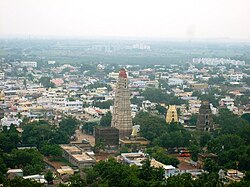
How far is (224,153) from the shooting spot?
18.5 m

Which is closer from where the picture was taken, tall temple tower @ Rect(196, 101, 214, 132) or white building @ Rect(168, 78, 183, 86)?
tall temple tower @ Rect(196, 101, 214, 132)

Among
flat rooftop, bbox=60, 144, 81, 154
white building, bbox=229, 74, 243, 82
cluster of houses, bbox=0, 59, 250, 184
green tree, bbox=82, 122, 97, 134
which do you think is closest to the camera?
flat rooftop, bbox=60, 144, 81, 154

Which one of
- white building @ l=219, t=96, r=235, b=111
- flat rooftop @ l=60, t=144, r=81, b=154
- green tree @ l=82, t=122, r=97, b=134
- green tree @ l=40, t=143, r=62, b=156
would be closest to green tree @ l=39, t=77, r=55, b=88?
white building @ l=219, t=96, r=235, b=111

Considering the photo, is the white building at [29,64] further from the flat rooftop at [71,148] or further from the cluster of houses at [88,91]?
the flat rooftop at [71,148]

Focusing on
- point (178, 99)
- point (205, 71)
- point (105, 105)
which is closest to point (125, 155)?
point (105, 105)

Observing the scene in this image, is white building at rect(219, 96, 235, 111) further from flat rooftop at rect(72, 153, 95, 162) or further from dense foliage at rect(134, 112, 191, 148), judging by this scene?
flat rooftop at rect(72, 153, 95, 162)

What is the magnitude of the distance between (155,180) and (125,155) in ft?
14.2

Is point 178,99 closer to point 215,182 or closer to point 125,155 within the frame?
point 125,155

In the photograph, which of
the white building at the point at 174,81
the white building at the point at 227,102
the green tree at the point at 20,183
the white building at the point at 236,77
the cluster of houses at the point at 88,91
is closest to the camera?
the green tree at the point at 20,183

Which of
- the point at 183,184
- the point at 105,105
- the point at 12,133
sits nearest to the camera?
the point at 183,184

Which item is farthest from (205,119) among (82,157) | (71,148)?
(82,157)

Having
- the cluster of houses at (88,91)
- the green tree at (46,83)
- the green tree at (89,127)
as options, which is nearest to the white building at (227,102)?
the cluster of houses at (88,91)

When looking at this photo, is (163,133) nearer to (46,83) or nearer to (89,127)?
(89,127)

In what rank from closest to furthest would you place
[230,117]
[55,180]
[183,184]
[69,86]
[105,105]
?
[183,184], [55,180], [230,117], [105,105], [69,86]
